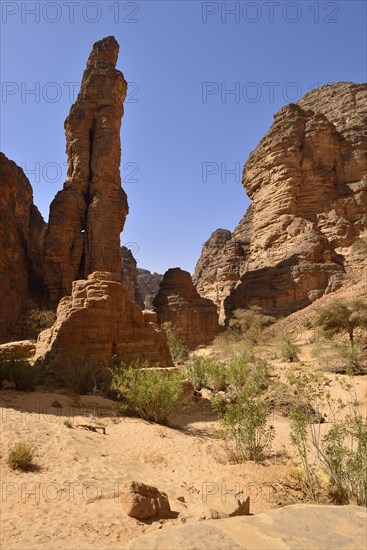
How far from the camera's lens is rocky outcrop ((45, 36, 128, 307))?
35.6 meters

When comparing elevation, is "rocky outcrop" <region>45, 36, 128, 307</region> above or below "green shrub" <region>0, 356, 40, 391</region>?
above

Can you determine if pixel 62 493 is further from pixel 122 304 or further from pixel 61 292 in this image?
pixel 61 292

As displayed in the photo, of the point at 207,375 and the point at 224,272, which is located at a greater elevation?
the point at 224,272

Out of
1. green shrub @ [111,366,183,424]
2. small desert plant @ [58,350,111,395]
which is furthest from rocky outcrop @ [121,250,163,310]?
green shrub @ [111,366,183,424]

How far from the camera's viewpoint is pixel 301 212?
4109 cm

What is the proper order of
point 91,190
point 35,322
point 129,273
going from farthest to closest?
point 129,273, point 91,190, point 35,322

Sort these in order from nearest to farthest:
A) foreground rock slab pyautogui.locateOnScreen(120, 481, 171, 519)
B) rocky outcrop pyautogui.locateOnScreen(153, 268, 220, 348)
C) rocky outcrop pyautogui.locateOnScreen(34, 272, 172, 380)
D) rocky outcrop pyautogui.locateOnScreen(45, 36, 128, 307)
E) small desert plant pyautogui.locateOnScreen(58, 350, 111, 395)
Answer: foreground rock slab pyautogui.locateOnScreen(120, 481, 171, 519), small desert plant pyautogui.locateOnScreen(58, 350, 111, 395), rocky outcrop pyautogui.locateOnScreen(34, 272, 172, 380), rocky outcrop pyautogui.locateOnScreen(45, 36, 128, 307), rocky outcrop pyautogui.locateOnScreen(153, 268, 220, 348)

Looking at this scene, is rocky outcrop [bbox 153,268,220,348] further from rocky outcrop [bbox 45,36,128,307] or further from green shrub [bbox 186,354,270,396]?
green shrub [bbox 186,354,270,396]

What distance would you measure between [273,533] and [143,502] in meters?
2.80

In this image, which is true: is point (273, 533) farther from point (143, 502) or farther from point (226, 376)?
point (226, 376)

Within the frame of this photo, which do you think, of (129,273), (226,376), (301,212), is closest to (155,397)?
(226,376)

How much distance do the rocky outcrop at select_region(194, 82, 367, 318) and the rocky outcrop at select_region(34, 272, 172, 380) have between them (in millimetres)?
21926

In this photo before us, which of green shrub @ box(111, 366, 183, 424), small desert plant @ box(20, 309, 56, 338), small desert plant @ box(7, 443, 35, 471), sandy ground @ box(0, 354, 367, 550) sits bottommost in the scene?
sandy ground @ box(0, 354, 367, 550)

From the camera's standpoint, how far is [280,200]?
42.1 m
